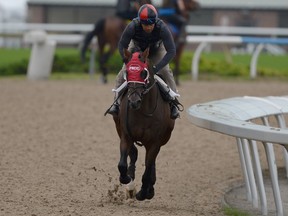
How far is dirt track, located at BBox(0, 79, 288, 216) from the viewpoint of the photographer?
762cm

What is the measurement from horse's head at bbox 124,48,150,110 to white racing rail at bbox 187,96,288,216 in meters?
0.54

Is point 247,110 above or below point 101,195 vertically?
above

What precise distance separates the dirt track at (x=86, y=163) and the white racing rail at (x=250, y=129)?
42 cm

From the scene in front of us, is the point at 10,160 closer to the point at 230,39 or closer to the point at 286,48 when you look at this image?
the point at 230,39

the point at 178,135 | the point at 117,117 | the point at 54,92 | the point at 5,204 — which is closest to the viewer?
the point at 5,204

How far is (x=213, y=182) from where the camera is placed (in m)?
9.25

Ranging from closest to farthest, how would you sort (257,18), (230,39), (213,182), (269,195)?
(269,195)
(213,182)
(230,39)
(257,18)

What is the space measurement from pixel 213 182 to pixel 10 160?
7.05 feet

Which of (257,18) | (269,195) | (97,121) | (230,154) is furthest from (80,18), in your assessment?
(269,195)

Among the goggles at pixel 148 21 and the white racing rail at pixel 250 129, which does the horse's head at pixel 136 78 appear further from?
the white racing rail at pixel 250 129

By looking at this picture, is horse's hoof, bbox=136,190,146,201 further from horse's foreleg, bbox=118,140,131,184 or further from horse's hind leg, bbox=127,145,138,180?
horse's hind leg, bbox=127,145,138,180

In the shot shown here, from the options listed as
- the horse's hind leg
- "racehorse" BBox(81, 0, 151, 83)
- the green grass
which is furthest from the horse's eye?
the green grass

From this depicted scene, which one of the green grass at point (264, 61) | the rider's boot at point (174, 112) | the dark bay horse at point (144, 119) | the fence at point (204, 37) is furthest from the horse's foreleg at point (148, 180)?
the green grass at point (264, 61)

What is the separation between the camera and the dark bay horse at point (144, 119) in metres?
7.18
